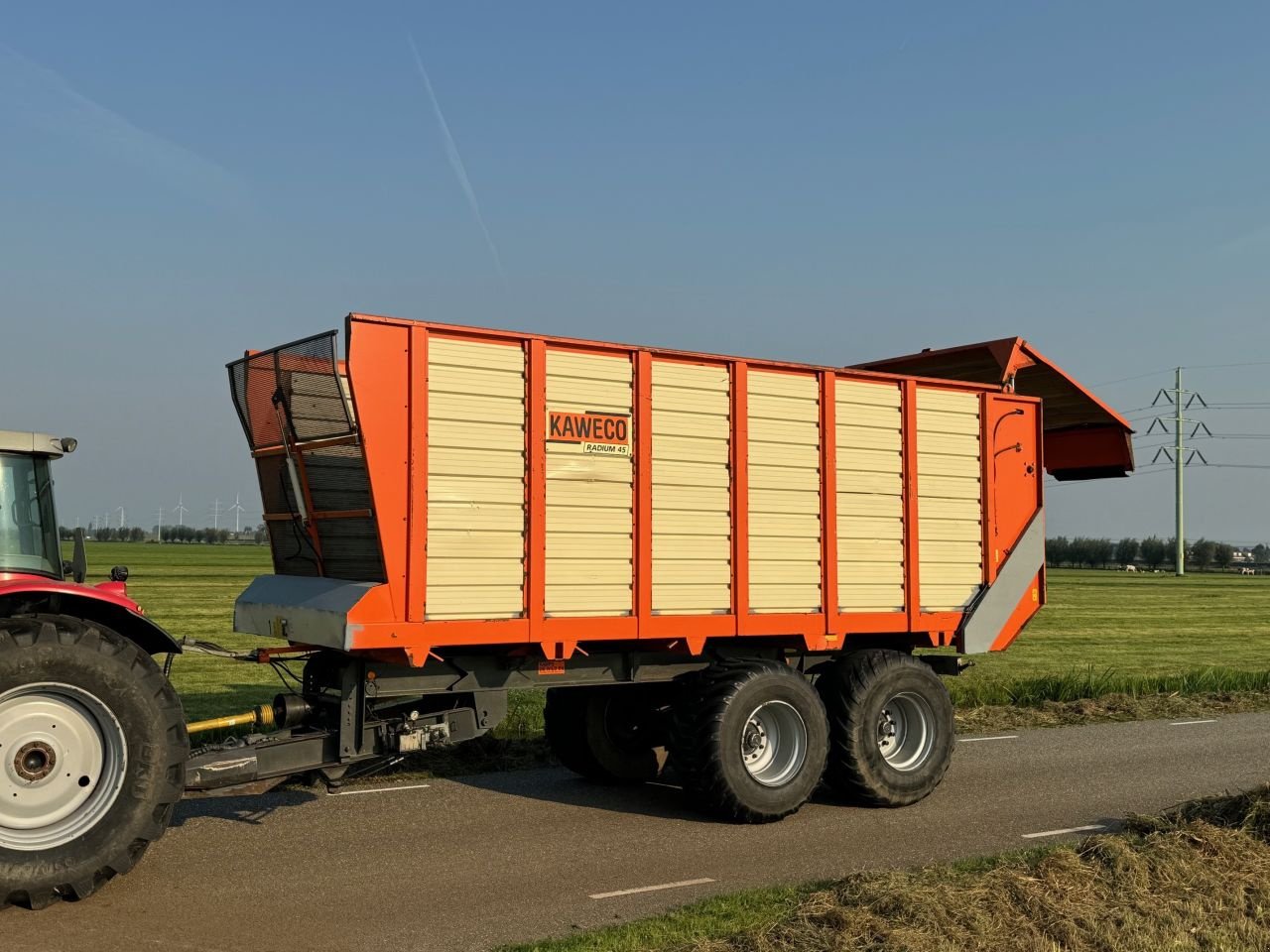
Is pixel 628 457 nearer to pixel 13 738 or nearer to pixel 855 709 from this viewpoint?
pixel 855 709

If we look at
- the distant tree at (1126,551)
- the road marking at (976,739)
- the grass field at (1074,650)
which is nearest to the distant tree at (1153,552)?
the distant tree at (1126,551)

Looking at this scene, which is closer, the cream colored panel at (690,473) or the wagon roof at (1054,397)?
the cream colored panel at (690,473)

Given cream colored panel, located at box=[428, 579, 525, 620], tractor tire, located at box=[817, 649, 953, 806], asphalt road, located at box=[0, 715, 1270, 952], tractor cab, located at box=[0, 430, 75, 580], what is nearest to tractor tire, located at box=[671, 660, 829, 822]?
asphalt road, located at box=[0, 715, 1270, 952]

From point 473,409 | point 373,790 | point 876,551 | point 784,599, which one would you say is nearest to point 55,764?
point 473,409

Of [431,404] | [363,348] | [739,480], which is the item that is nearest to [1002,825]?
[739,480]

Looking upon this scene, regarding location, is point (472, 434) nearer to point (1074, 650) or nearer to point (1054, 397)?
point (1054, 397)

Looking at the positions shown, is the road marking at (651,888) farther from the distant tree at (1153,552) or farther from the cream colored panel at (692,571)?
the distant tree at (1153,552)

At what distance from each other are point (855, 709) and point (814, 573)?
1113mm

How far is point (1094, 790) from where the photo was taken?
9.57 meters

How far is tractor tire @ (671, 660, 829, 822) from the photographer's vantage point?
27.7ft

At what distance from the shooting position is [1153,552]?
356ft

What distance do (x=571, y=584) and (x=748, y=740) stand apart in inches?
75.1

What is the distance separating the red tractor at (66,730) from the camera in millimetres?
5926

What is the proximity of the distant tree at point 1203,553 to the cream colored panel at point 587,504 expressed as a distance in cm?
11181
